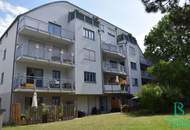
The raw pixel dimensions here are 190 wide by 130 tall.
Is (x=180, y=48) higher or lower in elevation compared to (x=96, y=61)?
higher

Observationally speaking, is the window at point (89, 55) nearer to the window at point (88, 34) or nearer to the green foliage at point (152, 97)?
the window at point (88, 34)

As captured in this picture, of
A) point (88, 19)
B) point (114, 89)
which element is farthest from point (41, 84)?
point (88, 19)

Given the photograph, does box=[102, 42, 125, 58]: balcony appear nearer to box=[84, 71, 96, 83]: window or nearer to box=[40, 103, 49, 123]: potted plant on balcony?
box=[84, 71, 96, 83]: window

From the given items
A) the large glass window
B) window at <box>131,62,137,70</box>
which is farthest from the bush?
window at <box>131,62,137,70</box>

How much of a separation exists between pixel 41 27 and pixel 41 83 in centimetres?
665

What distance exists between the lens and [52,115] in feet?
63.8

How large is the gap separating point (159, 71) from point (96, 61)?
8.99 m

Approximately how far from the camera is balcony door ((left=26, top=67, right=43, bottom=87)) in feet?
72.9

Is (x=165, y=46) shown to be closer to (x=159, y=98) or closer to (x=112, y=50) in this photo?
(x=112, y=50)

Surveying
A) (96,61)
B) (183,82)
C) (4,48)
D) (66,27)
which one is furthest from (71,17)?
(183,82)

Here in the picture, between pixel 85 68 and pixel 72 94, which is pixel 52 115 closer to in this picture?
pixel 72 94

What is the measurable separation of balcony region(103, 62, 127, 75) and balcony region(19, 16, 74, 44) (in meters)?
7.58

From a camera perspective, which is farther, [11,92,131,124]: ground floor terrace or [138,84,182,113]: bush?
[138,84,182,113]: bush

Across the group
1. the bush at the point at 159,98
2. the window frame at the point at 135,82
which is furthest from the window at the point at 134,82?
the bush at the point at 159,98
